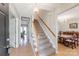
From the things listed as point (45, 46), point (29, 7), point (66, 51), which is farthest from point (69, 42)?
point (29, 7)

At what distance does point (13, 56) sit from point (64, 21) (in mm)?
946

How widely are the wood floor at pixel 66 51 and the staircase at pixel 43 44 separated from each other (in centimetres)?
11

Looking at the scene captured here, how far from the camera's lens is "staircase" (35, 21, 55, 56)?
156cm

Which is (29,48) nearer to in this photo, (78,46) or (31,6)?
(31,6)

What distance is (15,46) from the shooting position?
1.52m

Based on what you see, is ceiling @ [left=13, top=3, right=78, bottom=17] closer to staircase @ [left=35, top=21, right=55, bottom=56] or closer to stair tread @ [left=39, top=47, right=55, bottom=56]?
staircase @ [left=35, top=21, right=55, bottom=56]

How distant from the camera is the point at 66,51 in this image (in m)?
1.52

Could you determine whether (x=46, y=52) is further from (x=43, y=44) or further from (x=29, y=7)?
(x=29, y=7)

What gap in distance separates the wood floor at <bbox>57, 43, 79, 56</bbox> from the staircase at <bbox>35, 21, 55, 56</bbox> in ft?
0.35

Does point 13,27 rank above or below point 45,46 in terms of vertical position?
above

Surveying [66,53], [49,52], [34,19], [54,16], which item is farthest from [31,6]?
[66,53]

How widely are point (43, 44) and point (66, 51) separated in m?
0.37

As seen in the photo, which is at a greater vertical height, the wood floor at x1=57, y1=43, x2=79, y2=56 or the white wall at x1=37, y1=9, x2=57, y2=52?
the white wall at x1=37, y1=9, x2=57, y2=52

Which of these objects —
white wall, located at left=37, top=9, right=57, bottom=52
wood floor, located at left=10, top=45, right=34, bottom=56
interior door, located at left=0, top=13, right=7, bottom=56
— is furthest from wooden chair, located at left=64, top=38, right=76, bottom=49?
interior door, located at left=0, top=13, right=7, bottom=56
